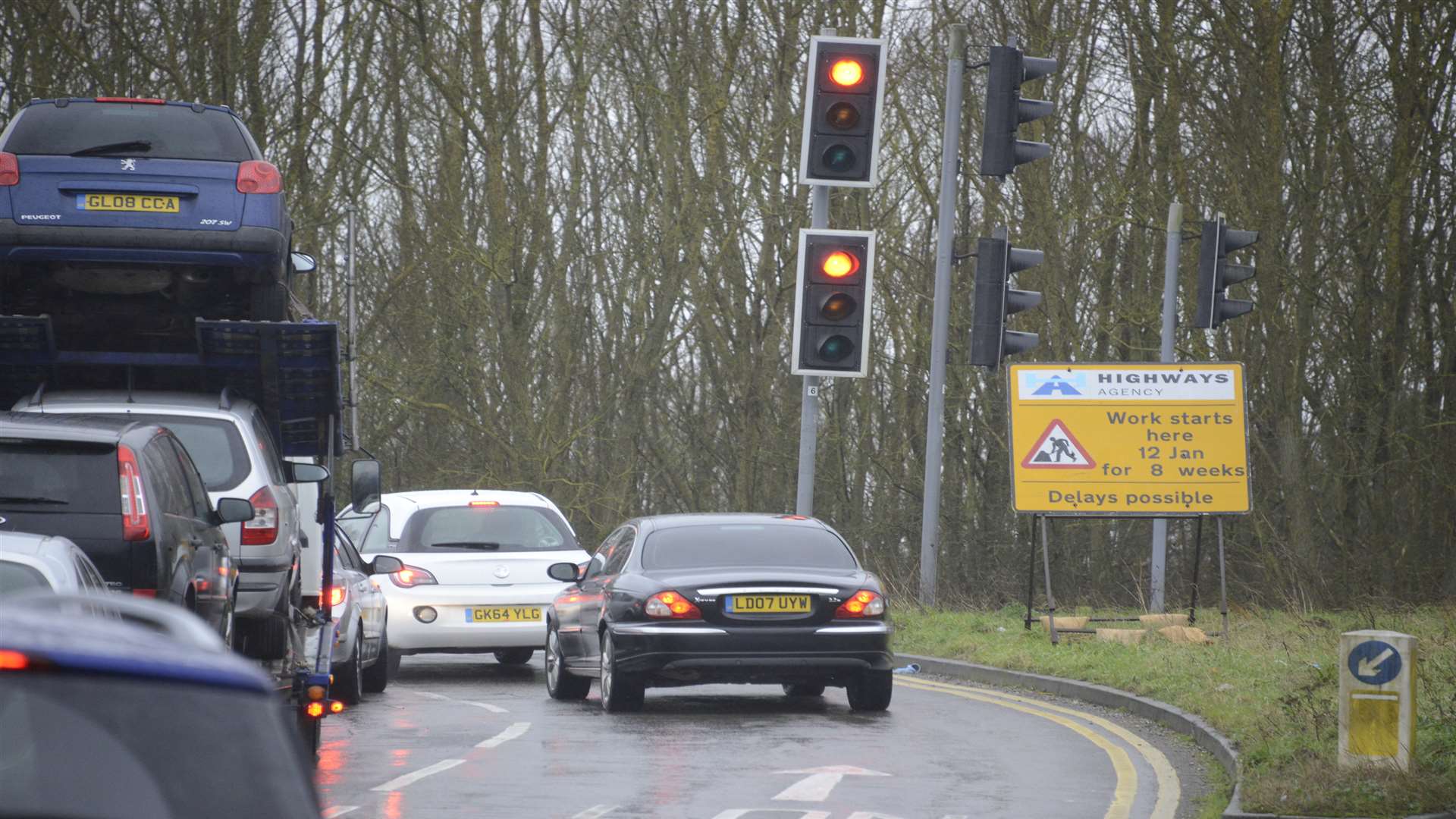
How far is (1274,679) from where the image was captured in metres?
14.5

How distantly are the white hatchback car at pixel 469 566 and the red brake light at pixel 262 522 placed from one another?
5.91m

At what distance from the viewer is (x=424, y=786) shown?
10.5m

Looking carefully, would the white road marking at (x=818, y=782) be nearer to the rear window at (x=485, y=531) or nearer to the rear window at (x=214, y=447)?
the rear window at (x=214, y=447)

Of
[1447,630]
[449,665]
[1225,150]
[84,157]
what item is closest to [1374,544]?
[1225,150]

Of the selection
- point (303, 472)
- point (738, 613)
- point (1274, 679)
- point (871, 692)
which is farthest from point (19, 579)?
point (1274, 679)

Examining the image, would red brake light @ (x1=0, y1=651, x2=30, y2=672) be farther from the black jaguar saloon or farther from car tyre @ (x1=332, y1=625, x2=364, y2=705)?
car tyre @ (x1=332, y1=625, x2=364, y2=705)

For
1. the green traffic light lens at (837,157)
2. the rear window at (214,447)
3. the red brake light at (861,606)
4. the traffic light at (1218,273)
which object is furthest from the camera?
Answer: the traffic light at (1218,273)

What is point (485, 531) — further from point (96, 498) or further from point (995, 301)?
point (96, 498)

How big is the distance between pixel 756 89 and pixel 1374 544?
46.7 ft

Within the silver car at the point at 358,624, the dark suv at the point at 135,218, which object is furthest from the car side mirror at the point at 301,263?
the silver car at the point at 358,624

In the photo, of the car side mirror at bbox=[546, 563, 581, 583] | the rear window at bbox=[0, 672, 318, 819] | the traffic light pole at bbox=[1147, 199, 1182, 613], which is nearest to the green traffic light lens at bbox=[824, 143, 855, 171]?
the car side mirror at bbox=[546, 563, 581, 583]

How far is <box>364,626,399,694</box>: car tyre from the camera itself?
1620 cm

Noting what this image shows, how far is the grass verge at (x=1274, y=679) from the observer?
29.4 ft

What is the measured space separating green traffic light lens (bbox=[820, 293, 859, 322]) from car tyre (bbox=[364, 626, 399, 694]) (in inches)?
171
